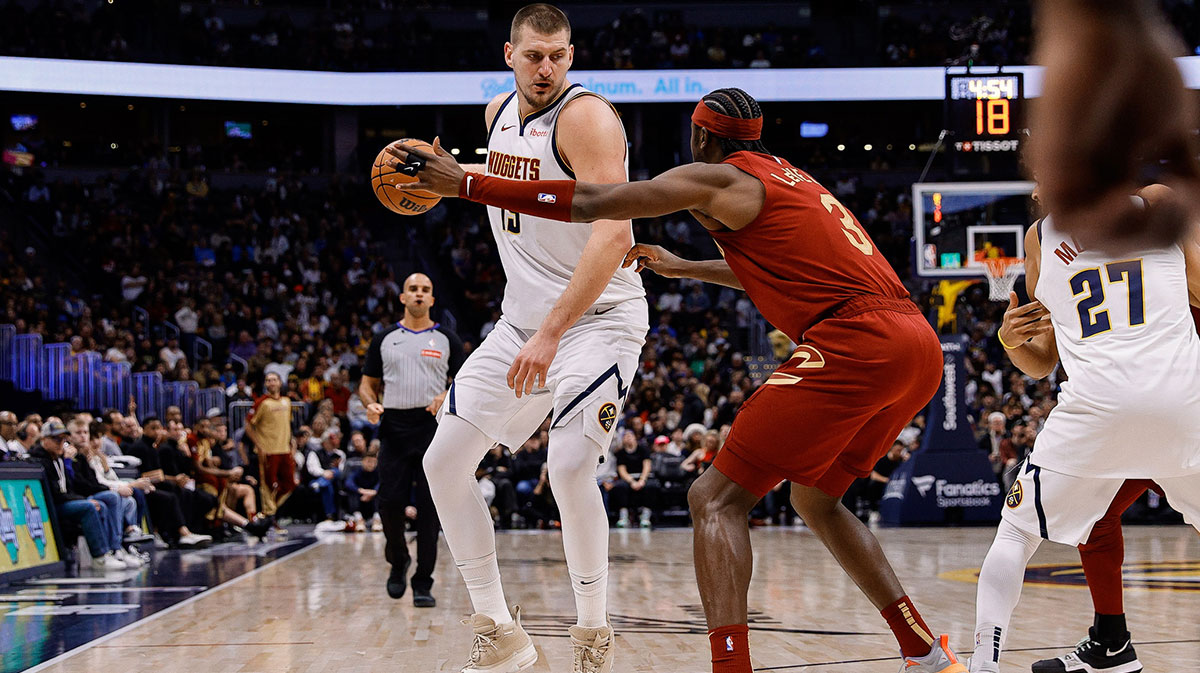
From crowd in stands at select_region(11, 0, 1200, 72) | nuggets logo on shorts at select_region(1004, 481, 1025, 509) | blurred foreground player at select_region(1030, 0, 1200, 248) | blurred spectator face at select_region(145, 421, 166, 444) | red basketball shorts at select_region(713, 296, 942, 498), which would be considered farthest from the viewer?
crowd in stands at select_region(11, 0, 1200, 72)

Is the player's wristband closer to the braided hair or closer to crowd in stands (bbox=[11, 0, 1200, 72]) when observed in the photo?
the braided hair

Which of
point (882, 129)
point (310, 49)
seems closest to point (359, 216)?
point (310, 49)

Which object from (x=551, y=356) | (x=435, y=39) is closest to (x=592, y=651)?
(x=551, y=356)

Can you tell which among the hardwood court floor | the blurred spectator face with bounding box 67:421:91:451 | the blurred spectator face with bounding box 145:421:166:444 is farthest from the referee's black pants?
the blurred spectator face with bounding box 145:421:166:444

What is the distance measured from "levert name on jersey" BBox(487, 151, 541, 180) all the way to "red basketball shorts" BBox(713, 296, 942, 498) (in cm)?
134

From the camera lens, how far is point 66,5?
26.7 meters

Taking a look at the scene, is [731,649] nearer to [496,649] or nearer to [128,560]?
[496,649]

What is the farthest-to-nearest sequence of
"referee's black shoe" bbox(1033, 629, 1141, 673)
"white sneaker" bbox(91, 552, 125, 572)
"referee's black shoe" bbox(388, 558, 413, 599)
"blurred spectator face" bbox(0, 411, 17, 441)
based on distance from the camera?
"blurred spectator face" bbox(0, 411, 17, 441), "white sneaker" bbox(91, 552, 125, 572), "referee's black shoe" bbox(388, 558, 413, 599), "referee's black shoe" bbox(1033, 629, 1141, 673)

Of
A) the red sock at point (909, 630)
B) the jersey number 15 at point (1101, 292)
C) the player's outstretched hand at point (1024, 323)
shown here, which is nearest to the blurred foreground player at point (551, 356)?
the red sock at point (909, 630)

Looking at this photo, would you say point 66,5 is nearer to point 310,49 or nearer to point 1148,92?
point 310,49

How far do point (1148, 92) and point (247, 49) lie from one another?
2819 cm

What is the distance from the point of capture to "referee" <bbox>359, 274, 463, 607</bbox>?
744cm

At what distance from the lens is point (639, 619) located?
245 inches

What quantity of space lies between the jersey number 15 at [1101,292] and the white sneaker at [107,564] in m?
8.37
